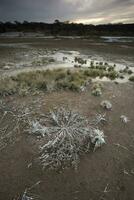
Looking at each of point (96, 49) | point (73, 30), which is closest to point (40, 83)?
point (96, 49)

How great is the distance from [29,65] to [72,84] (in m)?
5.95

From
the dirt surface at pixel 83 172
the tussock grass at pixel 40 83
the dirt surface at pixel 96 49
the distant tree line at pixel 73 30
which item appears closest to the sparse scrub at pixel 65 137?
the dirt surface at pixel 83 172

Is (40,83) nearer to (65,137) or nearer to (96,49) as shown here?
(65,137)

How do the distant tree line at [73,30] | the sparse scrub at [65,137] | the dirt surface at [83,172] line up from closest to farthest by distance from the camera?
the dirt surface at [83,172] → the sparse scrub at [65,137] → the distant tree line at [73,30]

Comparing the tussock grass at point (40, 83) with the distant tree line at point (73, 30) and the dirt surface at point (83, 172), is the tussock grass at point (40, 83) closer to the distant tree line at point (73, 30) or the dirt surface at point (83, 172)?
the dirt surface at point (83, 172)

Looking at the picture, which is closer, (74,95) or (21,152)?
(21,152)

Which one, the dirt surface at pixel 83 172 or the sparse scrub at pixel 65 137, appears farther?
the sparse scrub at pixel 65 137

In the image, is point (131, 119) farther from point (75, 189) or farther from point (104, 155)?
point (75, 189)

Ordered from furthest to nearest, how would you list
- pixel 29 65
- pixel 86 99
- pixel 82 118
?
pixel 29 65
pixel 86 99
pixel 82 118

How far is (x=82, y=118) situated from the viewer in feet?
22.6

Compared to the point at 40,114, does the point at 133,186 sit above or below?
below

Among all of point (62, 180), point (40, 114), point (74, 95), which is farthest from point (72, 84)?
point (62, 180)

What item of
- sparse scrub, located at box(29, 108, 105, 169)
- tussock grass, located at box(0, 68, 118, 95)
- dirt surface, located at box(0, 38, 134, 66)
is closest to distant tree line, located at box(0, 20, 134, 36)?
dirt surface, located at box(0, 38, 134, 66)

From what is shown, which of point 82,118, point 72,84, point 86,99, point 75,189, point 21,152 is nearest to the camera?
point 75,189
